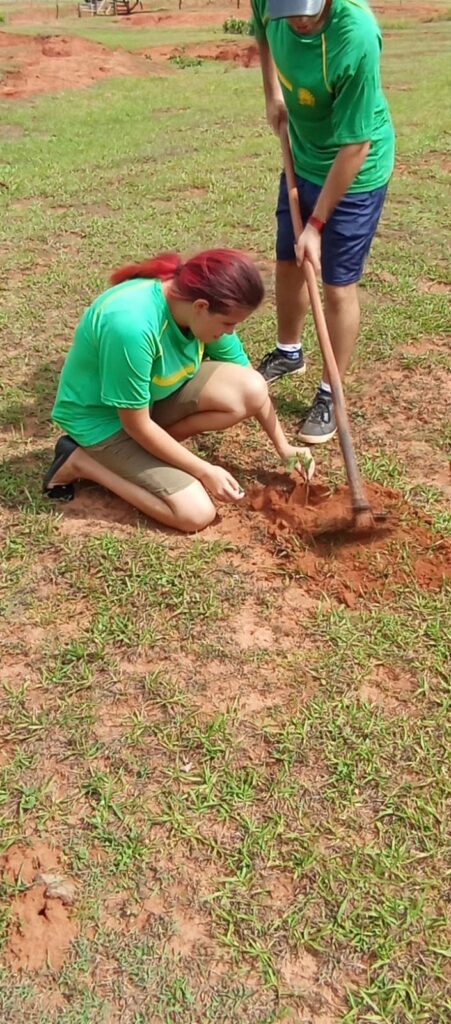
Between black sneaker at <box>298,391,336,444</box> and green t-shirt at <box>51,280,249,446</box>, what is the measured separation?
0.54 m

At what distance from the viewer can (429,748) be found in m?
2.22

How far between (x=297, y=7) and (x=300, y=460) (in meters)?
1.46

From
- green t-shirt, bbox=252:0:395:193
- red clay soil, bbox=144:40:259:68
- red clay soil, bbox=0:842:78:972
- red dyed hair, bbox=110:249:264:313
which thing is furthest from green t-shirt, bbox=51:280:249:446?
red clay soil, bbox=144:40:259:68

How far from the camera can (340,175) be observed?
2.97 m

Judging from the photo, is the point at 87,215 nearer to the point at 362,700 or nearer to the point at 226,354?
the point at 226,354

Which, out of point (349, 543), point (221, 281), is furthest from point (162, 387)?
point (349, 543)

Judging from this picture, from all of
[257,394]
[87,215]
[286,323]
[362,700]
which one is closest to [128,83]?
[87,215]

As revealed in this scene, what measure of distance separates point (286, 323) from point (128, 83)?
11.1 meters

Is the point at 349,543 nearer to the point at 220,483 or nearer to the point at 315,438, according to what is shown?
the point at 220,483

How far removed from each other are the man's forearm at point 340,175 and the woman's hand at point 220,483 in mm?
992

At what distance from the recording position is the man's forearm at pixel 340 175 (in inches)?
116

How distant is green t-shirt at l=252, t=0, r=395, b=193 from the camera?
274 centimetres

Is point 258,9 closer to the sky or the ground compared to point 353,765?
closer to the sky

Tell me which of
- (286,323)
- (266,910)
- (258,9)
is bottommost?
(266,910)
